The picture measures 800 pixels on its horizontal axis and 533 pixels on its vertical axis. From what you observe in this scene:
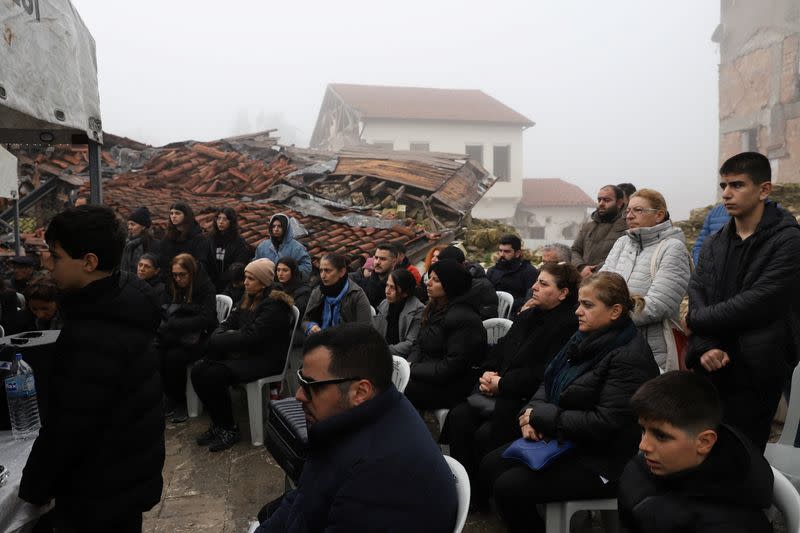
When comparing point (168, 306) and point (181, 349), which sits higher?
point (168, 306)

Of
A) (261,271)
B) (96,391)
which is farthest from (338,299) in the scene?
(96,391)

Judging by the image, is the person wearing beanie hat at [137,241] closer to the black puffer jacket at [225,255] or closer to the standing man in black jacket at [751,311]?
the black puffer jacket at [225,255]

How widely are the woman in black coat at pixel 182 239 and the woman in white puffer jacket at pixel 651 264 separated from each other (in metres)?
4.47

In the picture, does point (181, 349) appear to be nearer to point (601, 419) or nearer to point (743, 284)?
point (601, 419)

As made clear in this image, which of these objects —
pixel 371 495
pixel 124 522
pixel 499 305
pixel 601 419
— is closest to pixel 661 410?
pixel 601 419

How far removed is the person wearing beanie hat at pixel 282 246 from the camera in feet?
21.6

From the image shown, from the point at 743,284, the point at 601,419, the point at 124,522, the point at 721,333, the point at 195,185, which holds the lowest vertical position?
the point at 124,522

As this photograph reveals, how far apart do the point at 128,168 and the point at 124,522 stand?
15.0 metres

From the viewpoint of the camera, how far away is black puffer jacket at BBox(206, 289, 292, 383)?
4.45m

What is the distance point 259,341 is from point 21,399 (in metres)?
2.15

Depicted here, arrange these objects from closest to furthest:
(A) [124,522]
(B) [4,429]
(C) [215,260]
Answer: (A) [124,522] → (B) [4,429] → (C) [215,260]

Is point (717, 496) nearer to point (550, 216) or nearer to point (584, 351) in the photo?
point (584, 351)

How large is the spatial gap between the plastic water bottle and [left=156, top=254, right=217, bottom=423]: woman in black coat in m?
2.47

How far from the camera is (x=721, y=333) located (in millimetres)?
2818
